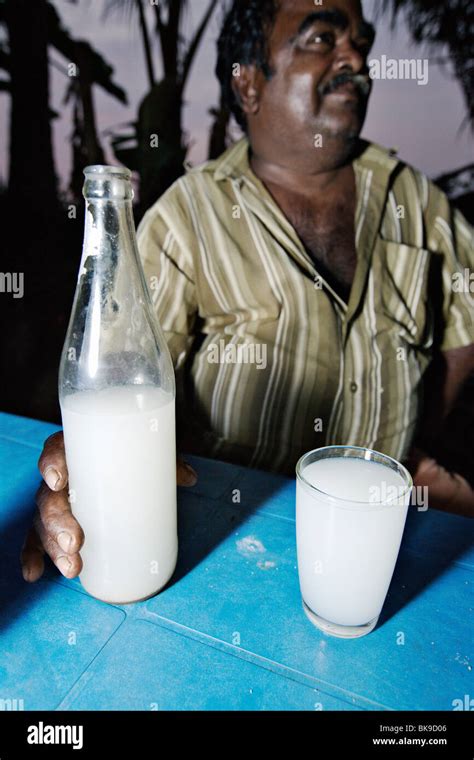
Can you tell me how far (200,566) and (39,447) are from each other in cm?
44

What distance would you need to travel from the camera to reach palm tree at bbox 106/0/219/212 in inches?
95.9

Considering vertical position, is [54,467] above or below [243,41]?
below

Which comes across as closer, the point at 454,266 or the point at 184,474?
the point at 184,474

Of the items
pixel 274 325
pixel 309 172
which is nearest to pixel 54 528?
pixel 274 325

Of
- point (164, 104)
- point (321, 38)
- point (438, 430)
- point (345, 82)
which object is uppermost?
point (164, 104)

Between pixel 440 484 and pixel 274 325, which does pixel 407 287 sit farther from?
pixel 440 484

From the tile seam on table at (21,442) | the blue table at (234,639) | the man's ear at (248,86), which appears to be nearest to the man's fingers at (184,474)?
the blue table at (234,639)

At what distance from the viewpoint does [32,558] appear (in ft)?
2.02

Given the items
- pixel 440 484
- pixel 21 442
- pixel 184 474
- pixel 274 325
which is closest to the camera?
pixel 184 474

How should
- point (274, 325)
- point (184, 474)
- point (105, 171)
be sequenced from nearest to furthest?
point (105, 171), point (184, 474), point (274, 325)

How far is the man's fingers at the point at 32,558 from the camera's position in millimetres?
602

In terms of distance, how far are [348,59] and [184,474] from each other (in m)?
1.21

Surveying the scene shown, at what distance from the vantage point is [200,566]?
64 centimetres
